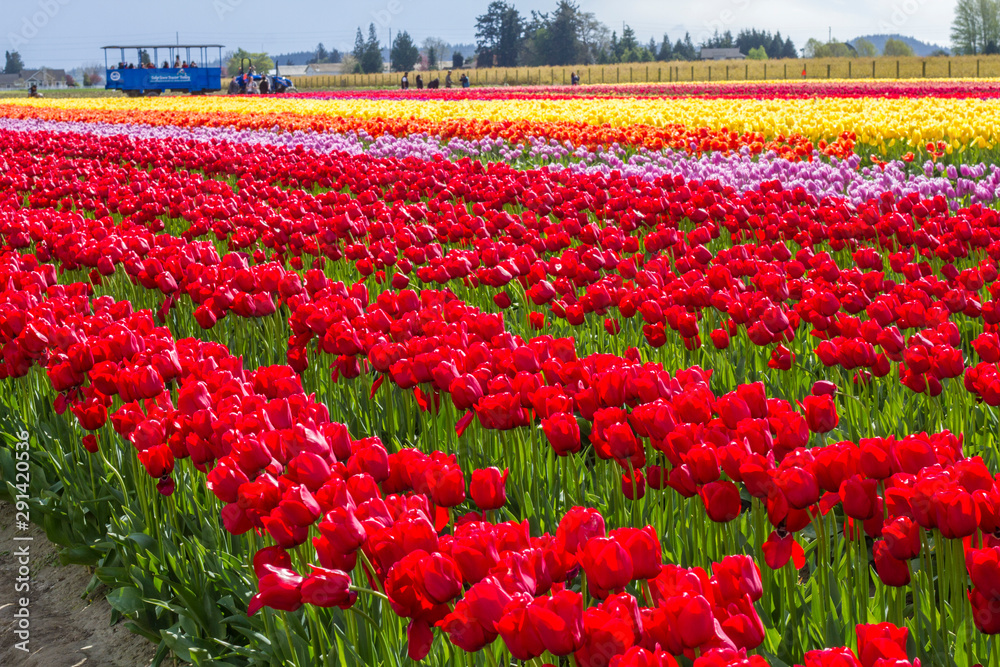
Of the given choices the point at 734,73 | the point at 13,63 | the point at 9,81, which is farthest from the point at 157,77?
the point at 13,63

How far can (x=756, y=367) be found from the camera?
164 inches

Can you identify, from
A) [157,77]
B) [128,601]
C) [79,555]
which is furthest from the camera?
[157,77]

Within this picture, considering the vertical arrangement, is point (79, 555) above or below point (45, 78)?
below

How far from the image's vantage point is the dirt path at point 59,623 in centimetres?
307

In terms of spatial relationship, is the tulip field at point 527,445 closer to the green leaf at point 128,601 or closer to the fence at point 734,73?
the green leaf at point 128,601

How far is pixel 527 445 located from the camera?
3256mm

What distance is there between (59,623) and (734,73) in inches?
2586

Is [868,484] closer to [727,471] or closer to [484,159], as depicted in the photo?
[727,471]

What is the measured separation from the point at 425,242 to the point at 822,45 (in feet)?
429

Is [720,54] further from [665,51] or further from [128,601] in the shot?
[128,601]

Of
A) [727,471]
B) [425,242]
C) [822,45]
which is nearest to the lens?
[727,471]

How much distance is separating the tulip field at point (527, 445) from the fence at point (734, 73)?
5644cm

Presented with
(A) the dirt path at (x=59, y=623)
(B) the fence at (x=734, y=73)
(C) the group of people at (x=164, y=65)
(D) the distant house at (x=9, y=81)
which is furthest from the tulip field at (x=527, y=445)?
(D) the distant house at (x=9, y=81)

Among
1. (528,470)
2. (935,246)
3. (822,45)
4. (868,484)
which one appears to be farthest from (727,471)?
(822,45)
